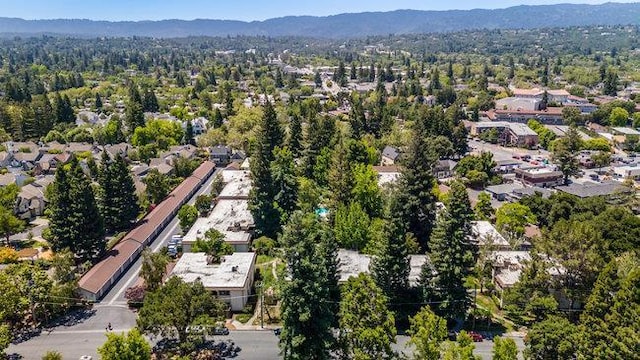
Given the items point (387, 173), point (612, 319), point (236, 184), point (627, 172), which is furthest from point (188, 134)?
point (612, 319)

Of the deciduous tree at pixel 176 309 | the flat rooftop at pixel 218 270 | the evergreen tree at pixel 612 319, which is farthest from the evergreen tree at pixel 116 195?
the evergreen tree at pixel 612 319

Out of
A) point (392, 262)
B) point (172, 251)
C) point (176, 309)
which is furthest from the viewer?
point (172, 251)

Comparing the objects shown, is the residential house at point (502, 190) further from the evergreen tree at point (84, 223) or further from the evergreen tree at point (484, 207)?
the evergreen tree at point (84, 223)

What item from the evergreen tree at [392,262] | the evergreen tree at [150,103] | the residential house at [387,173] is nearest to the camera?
the evergreen tree at [392,262]

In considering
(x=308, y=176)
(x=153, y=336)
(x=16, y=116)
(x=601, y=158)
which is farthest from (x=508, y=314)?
(x=16, y=116)

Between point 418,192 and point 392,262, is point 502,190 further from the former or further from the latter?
point 392,262

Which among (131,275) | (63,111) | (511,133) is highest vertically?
(63,111)

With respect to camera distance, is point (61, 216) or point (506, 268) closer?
point (506, 268)
